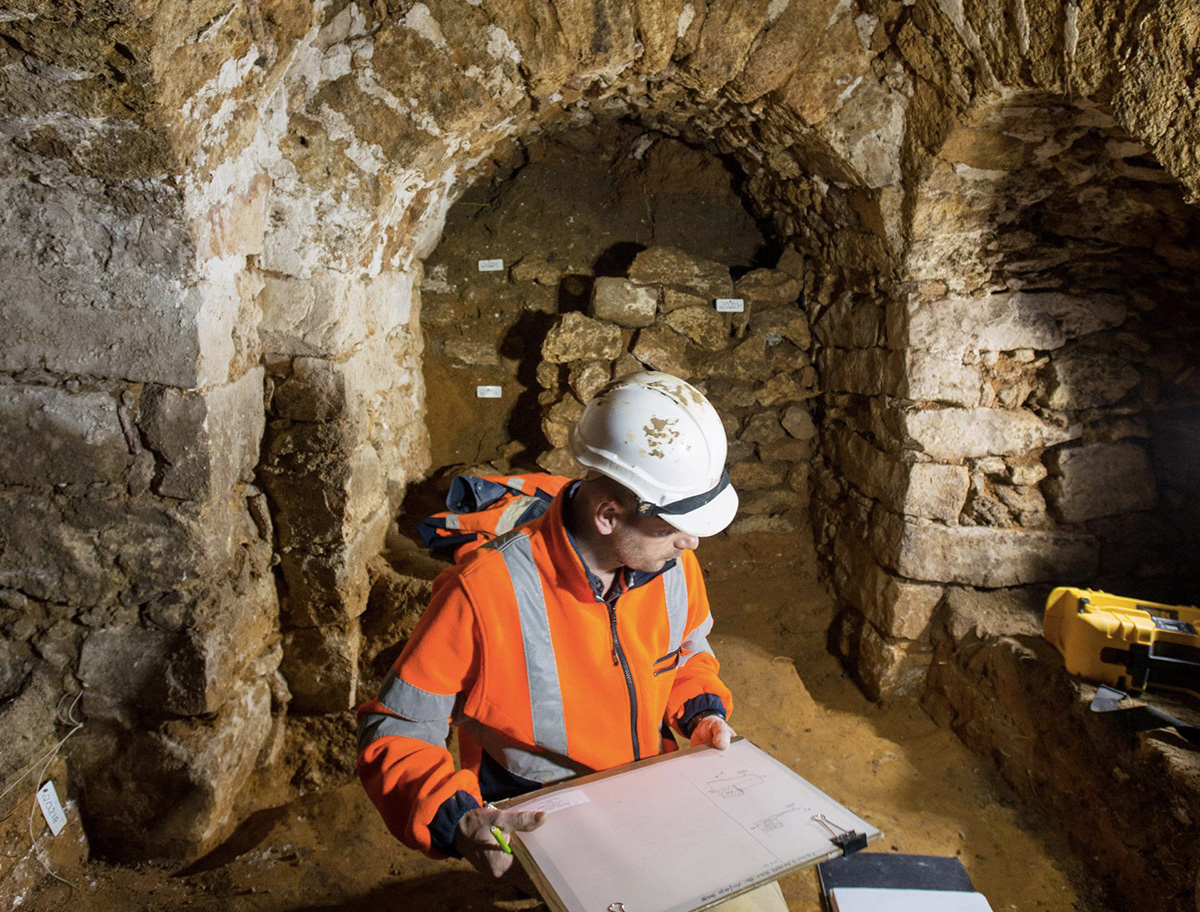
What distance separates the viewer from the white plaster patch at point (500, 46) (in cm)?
243

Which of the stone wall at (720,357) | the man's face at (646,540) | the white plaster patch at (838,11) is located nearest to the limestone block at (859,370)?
the stone wall at (720,357)

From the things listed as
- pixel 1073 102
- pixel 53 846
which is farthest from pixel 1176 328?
pixel 53 846

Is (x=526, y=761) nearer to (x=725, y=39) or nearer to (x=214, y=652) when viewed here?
(x=214, y=652)

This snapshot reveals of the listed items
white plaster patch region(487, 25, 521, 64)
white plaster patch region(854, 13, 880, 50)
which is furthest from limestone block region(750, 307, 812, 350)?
white plaster patch region(487, 25, 521, 64)

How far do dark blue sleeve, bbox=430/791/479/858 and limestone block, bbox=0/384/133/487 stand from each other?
5.28ft

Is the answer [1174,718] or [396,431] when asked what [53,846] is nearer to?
[396,431]

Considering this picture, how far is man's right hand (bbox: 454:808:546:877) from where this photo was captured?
123 centimetres

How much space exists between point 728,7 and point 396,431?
229cm

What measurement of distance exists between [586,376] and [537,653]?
2.51m

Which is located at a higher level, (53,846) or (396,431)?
(396,431)

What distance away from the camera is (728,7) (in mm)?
2590

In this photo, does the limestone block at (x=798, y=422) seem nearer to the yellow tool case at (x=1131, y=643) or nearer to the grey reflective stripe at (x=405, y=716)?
the yellow tool case at (x=1131, y=643)

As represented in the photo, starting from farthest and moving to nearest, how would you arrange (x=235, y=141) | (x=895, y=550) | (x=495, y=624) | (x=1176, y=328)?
1. (x=895, y=550)
2. (x=1176, y=328)
3. (x=235, y=141)
4. (x=495, y=624)

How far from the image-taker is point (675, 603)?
5.65 feet
